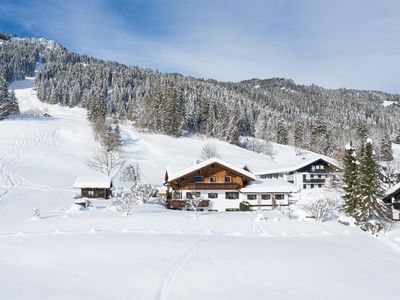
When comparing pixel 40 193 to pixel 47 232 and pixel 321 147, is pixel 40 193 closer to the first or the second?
pixel 47 232

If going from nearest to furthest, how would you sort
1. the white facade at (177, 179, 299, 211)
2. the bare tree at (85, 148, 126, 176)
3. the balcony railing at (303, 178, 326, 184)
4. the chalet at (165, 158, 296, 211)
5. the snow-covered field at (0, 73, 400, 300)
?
the snow-covered field at (0, 73, 400, 300), the chalet at (165, 158, 296, 211), the white facade at (177, 179, 299, 211), the bare tree at (85, 148, 126, 176), the balcony railing at (303, 178, 326, 184)

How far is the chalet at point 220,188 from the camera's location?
47.8 metres

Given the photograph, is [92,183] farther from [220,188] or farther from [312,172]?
[312,172]

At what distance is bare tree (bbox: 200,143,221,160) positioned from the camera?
81.9m

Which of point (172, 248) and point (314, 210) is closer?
point (172, 248)

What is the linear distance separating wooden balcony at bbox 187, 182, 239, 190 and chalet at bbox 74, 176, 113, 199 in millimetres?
10651

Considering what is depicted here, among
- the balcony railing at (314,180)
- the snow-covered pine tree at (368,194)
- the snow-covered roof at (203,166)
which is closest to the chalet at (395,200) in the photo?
the snow-covered pine tree at (368,194)

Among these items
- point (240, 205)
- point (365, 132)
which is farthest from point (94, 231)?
point (365, 132)

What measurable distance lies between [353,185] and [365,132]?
95.2 metres

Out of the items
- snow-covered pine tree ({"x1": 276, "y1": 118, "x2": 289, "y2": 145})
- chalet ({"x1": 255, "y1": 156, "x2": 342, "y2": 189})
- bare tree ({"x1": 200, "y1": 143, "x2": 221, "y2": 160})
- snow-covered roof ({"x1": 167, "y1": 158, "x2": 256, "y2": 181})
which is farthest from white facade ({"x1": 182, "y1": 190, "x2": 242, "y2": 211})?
snow-covered pine tree ({"x1": 276, "y1": 118, "x2": 289, "y2": 145})

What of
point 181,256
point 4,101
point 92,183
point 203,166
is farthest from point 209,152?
point 181,256

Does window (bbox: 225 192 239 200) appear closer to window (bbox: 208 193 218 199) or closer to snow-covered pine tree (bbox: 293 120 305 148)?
window (bbox: 208 193 218 199)

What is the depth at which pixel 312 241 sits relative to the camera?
27109 mm

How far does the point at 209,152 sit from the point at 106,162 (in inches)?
863
